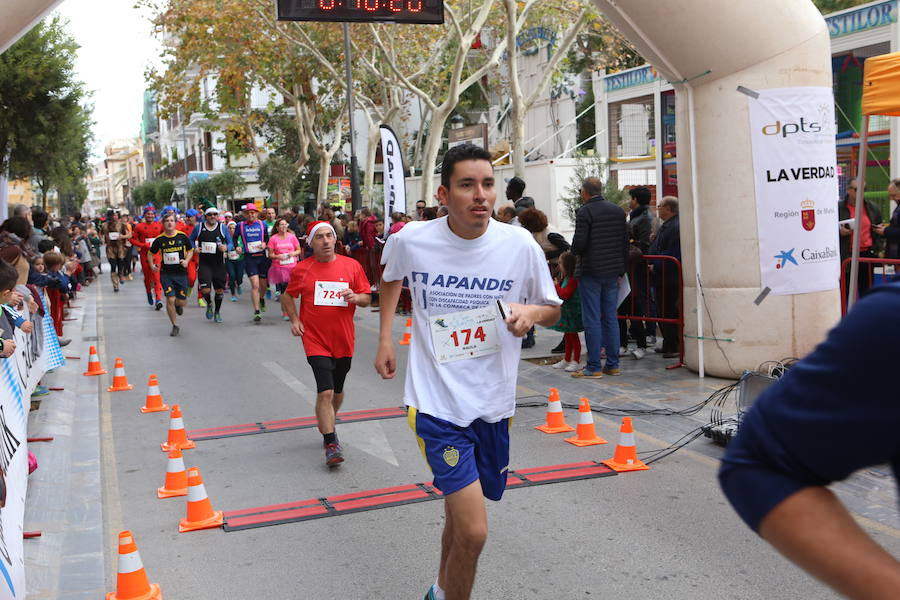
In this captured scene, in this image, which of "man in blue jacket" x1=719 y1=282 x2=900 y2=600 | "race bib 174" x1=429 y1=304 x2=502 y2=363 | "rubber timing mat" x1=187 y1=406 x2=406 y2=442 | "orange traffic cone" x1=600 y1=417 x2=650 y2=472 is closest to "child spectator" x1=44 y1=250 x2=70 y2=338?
"rubber timing mat" x1=187 y1=406 x2=406 y2=442

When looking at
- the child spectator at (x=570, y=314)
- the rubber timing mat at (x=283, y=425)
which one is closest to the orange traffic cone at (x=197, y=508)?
the rubber timing mat at (x=283, y=425)

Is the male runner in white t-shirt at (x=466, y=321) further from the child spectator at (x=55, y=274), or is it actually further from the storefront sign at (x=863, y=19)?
the storefront sign at (x=863, y=19)

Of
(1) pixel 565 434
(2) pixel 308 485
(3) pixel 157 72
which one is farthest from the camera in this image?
(3) pixel 157 72

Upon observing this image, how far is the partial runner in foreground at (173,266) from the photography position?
15.2 m

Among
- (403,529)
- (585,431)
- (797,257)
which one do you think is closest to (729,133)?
(797,257)

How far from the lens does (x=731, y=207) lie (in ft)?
30.2

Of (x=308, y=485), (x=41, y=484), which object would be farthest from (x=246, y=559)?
(x=41, y=484)

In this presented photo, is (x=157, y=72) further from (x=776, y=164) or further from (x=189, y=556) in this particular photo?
(x=189, y=556)

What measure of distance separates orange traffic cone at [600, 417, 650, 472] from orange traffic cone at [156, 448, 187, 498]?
2.89 meters

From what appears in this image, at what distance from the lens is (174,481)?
6.36 meters

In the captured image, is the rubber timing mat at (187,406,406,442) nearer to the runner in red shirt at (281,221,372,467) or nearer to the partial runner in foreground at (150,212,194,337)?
the runner in red shirt at (281,221,372,467)

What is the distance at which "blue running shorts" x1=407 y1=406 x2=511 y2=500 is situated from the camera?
3689mm

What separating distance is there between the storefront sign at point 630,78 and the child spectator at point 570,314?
1828 cm

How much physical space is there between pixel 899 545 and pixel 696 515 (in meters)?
1.07
